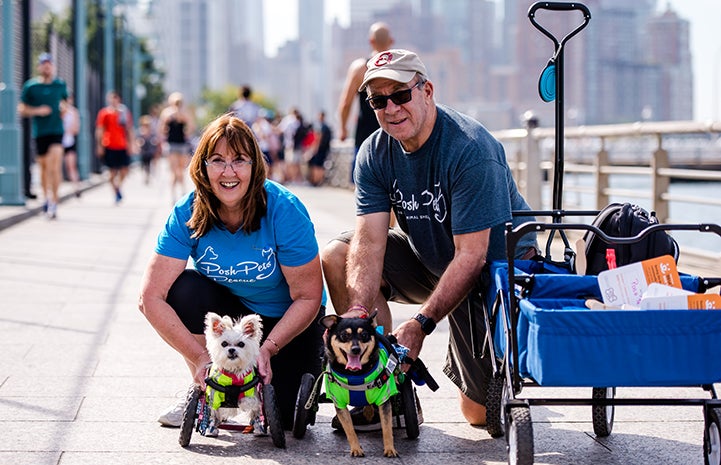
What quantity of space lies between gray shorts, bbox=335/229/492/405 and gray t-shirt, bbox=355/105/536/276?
0.13m

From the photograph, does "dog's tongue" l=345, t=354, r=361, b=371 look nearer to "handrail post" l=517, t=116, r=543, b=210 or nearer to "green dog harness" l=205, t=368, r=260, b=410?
"green dog harness" l=205, t=368, r=260, b=410

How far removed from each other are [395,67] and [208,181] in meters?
0.83

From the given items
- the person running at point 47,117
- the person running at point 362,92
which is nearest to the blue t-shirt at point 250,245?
the person running at point 362,92

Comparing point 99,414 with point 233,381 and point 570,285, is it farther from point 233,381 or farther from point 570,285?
point 570,285

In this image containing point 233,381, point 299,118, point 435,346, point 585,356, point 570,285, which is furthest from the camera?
point 299,118

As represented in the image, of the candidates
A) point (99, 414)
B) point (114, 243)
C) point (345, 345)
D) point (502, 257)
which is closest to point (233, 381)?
point (345, 345)

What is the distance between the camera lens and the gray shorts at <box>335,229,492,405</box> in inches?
177

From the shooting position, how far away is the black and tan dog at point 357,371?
400 cm

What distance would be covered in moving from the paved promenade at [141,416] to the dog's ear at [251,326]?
42 centimetres

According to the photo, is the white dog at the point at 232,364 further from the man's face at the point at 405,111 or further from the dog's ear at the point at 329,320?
the man's face at the point at 405,111

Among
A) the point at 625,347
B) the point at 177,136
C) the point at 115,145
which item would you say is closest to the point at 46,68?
the point at 177,136

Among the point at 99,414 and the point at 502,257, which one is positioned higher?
the point at 502,257

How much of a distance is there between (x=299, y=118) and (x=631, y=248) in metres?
28.0

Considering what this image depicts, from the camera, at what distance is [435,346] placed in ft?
21.7
